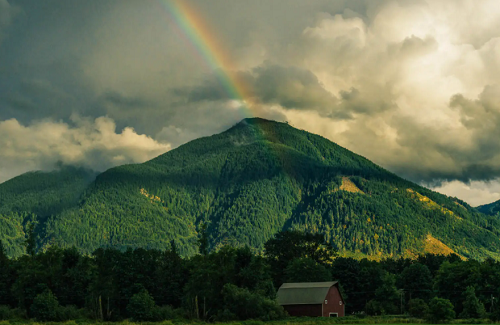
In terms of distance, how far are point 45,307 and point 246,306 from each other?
37254 millimetres

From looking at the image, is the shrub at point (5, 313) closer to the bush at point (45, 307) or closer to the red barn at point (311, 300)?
the bush at point (45, 307)

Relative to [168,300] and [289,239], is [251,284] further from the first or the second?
[289,239]

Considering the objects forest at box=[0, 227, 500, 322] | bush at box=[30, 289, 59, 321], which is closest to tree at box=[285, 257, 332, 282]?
forest at box=[0, 227, 500, 322]

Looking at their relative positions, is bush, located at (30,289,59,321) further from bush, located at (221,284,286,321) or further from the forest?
bush, located at (221,284,286,321)

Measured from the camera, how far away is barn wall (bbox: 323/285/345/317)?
134375 mm

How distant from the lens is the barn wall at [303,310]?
440 feet

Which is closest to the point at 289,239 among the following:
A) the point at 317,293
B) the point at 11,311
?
the point at 317,293

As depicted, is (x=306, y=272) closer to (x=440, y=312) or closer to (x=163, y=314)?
(x=440, y=312)

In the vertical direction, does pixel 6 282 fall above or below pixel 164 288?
above

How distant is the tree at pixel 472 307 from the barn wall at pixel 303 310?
98.7 ft

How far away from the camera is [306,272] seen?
15912cm

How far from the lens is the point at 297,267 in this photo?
6329 inches

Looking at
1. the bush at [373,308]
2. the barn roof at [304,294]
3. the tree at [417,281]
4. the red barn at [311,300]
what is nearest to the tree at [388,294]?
the bush at [373,308]

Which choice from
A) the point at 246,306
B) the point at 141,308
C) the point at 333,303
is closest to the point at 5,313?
the point at 141,308
